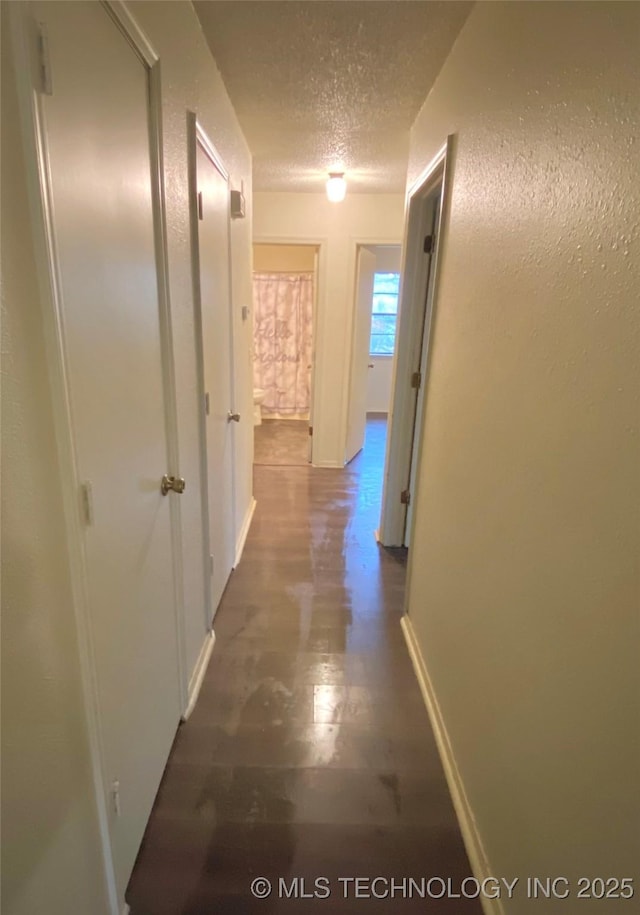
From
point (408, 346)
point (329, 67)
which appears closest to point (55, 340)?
point (329, 67)

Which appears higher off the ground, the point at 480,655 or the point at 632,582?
the point at 632,582

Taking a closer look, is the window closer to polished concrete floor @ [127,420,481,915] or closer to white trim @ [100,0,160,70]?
polished concrete floor @ [127,420,481,915]

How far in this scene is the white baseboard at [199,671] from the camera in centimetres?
181

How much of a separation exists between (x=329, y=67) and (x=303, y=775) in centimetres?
261

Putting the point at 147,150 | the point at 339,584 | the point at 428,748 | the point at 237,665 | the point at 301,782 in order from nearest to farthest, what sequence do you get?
1. the point at 147,150
2. the point at 301,782
3. the point at 428,748
4. the point at 237,665
5. the point at 339,584

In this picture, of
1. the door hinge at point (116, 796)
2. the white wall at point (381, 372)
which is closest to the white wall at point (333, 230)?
the white wall at point (381, 372)

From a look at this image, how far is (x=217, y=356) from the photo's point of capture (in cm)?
216

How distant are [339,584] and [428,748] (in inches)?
43.2

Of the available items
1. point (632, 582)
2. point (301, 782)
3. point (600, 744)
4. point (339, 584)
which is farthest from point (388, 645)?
point (632, 582)

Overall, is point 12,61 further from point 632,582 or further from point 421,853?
point 421,853

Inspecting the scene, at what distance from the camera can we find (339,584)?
271 centimetres

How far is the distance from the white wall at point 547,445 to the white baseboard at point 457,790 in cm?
5

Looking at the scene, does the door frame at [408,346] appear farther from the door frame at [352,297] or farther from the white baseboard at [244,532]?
the door frame at [352,297]

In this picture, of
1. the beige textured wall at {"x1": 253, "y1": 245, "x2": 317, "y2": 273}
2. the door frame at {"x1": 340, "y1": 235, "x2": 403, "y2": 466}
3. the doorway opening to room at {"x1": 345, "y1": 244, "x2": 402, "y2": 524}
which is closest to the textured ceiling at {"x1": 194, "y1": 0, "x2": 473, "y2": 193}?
the doorway opening to room at {"x1": 345, "y1": 244, "x2": 402, "y2": 524}
